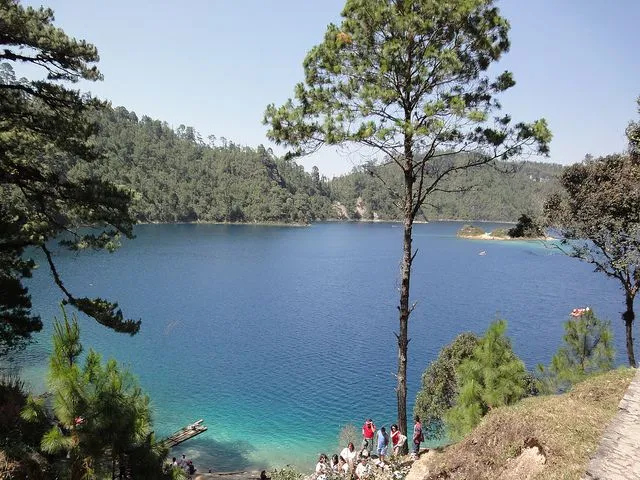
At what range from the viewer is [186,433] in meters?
25.4

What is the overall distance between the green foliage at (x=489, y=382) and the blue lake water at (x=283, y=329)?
541 centimetres

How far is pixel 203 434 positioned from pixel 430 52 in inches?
957

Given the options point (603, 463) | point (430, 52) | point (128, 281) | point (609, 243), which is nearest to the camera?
point (603, 463)

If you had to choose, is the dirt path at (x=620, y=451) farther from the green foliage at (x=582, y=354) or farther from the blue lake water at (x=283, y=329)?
the green foliage at (x=582, y=354)

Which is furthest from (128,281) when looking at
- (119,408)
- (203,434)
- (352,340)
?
(119,408)

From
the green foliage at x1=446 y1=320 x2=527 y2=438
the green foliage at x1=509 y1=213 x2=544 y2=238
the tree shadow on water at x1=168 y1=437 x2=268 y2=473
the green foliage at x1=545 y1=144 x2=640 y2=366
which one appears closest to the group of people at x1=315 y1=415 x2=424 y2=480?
the green foliage at x1=446 y1=320 x2=527 y2=438

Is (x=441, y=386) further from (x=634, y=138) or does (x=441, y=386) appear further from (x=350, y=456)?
(x=634, y=138)

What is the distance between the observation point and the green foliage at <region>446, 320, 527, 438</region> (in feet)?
50.9

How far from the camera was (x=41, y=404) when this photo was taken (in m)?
8.09

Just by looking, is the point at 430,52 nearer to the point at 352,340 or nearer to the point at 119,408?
the point at 119,408

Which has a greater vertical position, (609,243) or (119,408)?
(609,243)

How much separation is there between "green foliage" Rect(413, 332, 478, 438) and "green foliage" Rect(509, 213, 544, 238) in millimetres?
8199

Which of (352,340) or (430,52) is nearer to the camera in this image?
(430,52)

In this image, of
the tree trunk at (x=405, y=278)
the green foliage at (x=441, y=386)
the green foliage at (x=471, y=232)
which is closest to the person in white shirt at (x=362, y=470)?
the tree trunk at (x=405, y=278)
